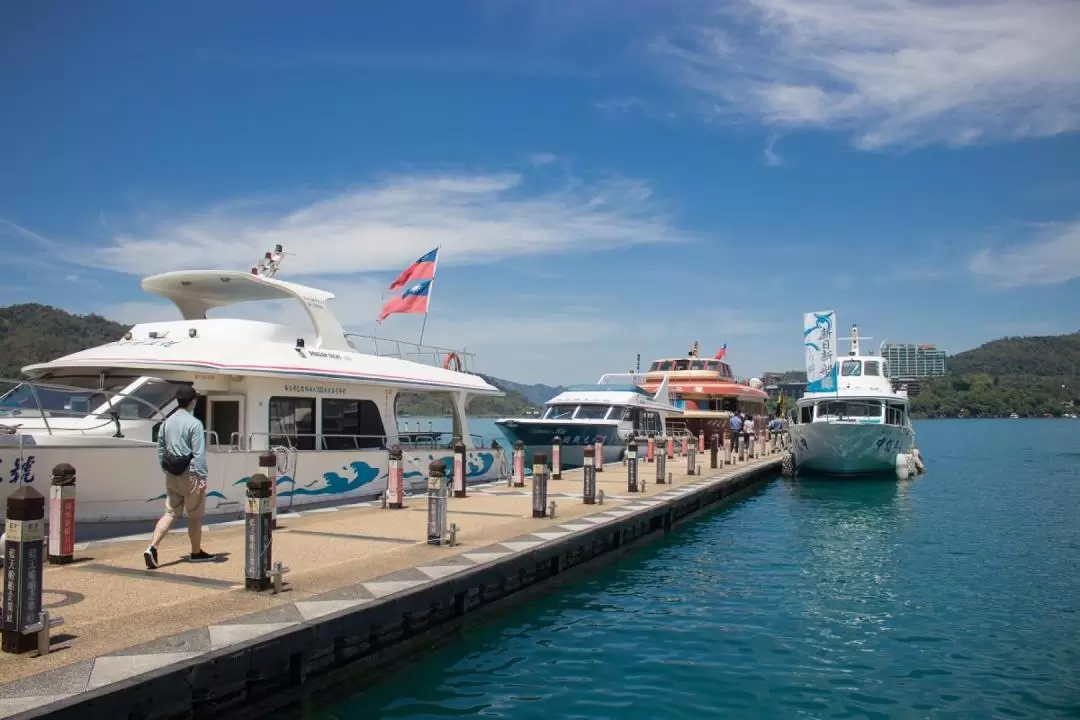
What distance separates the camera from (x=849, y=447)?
31047 millimetres

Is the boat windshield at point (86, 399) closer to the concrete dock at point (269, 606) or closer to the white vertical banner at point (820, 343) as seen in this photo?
the concrete dock at point (269, 606)

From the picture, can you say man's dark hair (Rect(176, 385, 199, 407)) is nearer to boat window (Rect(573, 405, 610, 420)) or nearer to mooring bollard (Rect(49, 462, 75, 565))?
mooring bollard (Rect(49, 462, 75, 565))

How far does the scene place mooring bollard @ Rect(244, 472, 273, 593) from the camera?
7.98m

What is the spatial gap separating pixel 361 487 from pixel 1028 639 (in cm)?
1174

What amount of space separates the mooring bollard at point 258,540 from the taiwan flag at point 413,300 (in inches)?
519

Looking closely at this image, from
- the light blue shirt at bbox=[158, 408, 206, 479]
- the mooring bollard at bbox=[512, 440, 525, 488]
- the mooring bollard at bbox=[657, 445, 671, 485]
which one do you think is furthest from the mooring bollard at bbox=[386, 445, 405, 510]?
the mooring bollard at bbox=[657, 445, 671, 485]

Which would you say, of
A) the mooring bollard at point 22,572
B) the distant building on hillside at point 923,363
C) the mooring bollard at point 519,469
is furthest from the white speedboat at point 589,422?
the distant building on hillside at point 923,363

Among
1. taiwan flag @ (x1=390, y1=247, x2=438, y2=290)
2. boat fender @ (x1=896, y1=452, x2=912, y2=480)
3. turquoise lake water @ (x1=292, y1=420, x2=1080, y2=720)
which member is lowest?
turquoise lake water @ (x1=292, y1=420, x2=1080, y2=720)

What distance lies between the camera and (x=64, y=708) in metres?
5.00

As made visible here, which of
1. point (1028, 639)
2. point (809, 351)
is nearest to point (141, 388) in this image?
point (1028, 639)

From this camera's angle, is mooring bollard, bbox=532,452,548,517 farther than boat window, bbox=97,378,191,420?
Yes

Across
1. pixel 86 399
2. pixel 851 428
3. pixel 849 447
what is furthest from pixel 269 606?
pixel 849 447

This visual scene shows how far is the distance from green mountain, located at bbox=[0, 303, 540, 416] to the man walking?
31.5ft

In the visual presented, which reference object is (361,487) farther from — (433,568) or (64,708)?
(64,708)
